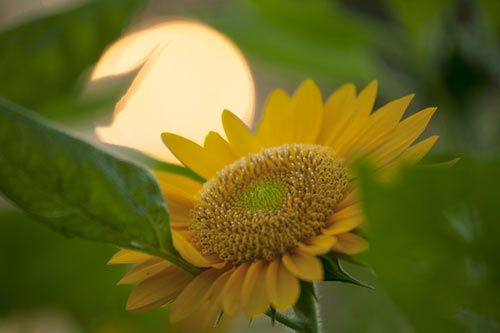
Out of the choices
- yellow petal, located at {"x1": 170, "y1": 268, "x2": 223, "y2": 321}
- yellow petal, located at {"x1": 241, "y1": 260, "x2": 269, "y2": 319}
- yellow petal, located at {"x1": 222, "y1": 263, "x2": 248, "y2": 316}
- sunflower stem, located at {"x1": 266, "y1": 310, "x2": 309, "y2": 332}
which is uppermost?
yellow petal, located at {"x1": 241, "y1": 260, "x2": 269, "y2": 319}

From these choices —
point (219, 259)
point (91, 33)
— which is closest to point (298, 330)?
point (219, 259)

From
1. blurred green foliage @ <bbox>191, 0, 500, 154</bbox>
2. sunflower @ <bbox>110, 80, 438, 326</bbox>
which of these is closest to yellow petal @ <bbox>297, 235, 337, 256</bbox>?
sunflower @ <bbox>110, 80, 438, 326</bbox>

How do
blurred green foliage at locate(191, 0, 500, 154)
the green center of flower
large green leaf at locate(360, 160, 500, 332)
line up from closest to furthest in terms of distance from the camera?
large green leaf at locate(360, 160, 500, 332), the green center of flower, blurred green foliage at locate(191, 0, 500, 154)

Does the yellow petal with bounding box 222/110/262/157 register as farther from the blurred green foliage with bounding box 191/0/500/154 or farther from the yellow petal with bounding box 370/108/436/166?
the blurred green foliage with bounding box 191/0/500/154

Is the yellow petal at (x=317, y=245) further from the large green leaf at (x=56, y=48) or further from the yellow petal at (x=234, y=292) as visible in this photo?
the large green leaf at (x=56, y=48)

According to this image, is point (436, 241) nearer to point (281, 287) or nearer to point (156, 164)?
point (281, 287)

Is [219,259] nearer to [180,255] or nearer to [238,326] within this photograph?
[180,255]

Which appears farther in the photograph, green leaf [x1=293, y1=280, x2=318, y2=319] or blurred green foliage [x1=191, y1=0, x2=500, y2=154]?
blurred green foliage [x1=191, y1=0, x2=500, y2=154]
